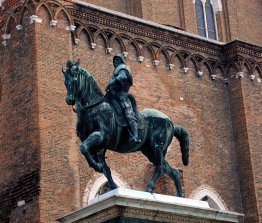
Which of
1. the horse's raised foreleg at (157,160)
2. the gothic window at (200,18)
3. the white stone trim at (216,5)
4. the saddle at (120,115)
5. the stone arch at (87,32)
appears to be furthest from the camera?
the white stone trim at (216,5)

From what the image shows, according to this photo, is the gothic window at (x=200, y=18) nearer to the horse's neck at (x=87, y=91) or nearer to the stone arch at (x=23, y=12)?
the stone arch at (x=23, y=12)

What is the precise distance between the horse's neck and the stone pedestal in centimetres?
135

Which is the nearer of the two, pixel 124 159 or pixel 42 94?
pixel 42 94

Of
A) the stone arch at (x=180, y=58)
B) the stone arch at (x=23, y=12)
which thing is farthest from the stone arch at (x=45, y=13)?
the stone arch at (x=180, y=58)

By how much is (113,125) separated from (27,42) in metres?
6.52

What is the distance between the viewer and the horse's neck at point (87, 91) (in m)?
10.4

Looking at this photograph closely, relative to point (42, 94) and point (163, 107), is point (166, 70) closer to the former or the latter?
point (163, 107)

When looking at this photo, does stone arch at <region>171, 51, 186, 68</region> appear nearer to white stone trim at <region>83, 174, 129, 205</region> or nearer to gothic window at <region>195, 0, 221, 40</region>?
white stone trim at <region>83, 174, 129, 205</region>

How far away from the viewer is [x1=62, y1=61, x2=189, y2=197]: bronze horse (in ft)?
33.4

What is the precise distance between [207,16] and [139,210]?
14771 mm

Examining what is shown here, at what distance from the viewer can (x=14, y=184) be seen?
1597cm

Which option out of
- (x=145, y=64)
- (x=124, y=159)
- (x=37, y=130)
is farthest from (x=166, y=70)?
(x=37, y=130)

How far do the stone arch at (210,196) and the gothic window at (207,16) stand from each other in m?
6.28

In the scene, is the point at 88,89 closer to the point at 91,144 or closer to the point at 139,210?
the point at 91,144
